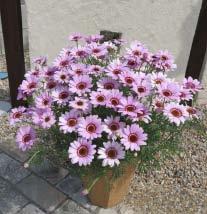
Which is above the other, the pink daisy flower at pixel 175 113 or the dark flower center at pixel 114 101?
the dark flower center at pixel 114 101

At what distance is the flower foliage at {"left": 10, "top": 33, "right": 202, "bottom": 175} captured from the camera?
2350 mm

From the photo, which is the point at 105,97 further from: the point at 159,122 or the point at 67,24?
the point at 67,24

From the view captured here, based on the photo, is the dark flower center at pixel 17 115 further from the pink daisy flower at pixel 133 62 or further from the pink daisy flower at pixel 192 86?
the pink daisy flower at pixel 192 86

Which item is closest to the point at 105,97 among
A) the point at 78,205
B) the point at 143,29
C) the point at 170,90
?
the point at 170,90

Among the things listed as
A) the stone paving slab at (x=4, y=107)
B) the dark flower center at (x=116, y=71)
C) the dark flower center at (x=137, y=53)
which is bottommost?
the stone paving slab at (x=4, y=107)

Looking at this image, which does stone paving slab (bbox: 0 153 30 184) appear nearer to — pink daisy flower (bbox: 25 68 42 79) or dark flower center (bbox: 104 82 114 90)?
pink daisy flower (bbox: 25 68 42 79)

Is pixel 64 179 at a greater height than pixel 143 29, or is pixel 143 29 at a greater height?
pixel 143 29

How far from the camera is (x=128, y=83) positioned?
2494 mm

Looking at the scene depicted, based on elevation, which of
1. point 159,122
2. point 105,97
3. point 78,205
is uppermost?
point 105,97

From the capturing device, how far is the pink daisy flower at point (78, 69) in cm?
261

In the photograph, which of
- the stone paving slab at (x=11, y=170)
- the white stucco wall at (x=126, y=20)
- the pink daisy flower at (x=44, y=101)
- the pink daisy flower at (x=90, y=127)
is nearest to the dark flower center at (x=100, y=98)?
the pink daisy flower at (x=90, y=127)

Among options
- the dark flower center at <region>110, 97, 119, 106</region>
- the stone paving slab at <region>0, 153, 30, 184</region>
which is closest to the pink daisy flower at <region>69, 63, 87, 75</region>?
the dark flower center at <region>110, 97, 119, 106</region>

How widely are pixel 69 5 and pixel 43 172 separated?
1685mm

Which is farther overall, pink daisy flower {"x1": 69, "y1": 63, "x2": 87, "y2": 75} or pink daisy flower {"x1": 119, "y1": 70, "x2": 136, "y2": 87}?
pink daisy flower {"x1": 69, "y1": 63, "x2": 87, "y2": 75}
